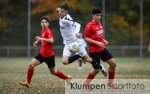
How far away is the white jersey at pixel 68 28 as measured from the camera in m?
13.2

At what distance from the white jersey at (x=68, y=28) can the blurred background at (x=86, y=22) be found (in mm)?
25827

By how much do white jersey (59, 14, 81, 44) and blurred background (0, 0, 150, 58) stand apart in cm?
2583

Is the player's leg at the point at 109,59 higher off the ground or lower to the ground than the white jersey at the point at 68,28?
lower

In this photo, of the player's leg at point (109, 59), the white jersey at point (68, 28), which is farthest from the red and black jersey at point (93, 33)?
the white jersey at point (68, 28)

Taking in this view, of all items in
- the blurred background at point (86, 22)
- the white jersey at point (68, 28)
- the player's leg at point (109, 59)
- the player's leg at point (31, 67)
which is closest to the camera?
the player's leg at point (109, 59)

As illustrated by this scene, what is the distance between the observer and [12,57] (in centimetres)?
4069

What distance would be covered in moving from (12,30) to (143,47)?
35.1ft

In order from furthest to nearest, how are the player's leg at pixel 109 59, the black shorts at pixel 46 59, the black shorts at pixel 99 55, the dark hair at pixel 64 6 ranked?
the black shorts at pixel 46 59, the dark hair at pixel 64 6, the player's leg at pixel 109 59, the black shorts at pixel 99 55

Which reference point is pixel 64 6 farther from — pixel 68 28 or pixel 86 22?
pixel 86 22

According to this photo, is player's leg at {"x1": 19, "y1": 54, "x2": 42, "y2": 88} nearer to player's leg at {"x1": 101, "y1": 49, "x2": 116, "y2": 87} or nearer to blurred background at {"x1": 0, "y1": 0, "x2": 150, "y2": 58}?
player's leg at {"x1": 101, "y1": 49, "x2": 116, "y2": 87}

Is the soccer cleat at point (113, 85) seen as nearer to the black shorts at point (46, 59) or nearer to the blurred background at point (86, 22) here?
the black shorts at point (46, 59)

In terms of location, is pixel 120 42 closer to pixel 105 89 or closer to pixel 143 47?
pixel 143 47

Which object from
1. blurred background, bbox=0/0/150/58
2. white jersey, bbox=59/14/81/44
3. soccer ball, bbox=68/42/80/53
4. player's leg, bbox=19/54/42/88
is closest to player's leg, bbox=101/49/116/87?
soccer ball, bbox=68/42/80/53

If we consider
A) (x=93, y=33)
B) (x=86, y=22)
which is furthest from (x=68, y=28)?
(x=86, y=22)
